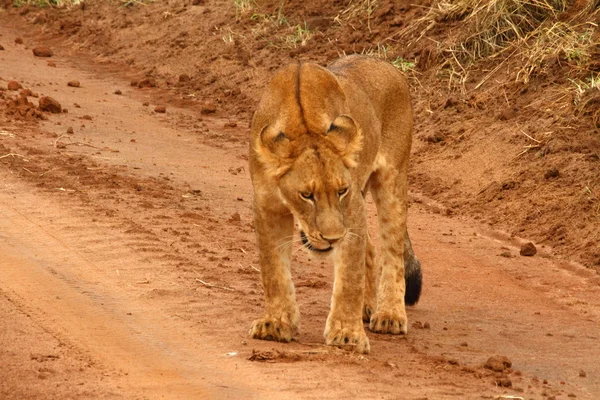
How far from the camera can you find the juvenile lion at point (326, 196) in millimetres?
6477

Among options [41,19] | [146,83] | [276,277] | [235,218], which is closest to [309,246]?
[276,277]

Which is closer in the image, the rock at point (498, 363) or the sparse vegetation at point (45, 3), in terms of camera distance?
the rock at point (498, 363)

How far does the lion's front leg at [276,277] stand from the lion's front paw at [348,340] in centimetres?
24

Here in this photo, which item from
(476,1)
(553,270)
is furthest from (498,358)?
(476,1)

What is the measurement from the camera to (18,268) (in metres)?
8.01

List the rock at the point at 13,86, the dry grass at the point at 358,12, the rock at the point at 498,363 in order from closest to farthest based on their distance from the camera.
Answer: the rock at the point at 498,363 → the rock at the point at 13,86 → the dry grass at the point at 358,12

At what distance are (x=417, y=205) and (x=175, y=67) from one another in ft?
20.7

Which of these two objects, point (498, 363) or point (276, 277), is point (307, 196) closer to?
point (276, 277)

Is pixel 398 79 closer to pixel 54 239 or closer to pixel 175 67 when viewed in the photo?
pixel 54 239

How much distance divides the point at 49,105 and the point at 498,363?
7880 mm

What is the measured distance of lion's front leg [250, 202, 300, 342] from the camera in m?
6.87

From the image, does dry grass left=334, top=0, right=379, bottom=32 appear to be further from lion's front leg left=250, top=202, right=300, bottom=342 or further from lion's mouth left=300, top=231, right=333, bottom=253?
lion's mouth left=300, top=231, right=333, bottom=253

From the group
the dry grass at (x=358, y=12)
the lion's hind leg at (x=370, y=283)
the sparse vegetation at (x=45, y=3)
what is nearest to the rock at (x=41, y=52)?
the sparse vegetation at (x=45, y=3)

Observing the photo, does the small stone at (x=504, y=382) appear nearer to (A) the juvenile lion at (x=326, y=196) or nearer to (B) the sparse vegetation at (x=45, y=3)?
(A) the juvenile lion at (x=326, y=196)
